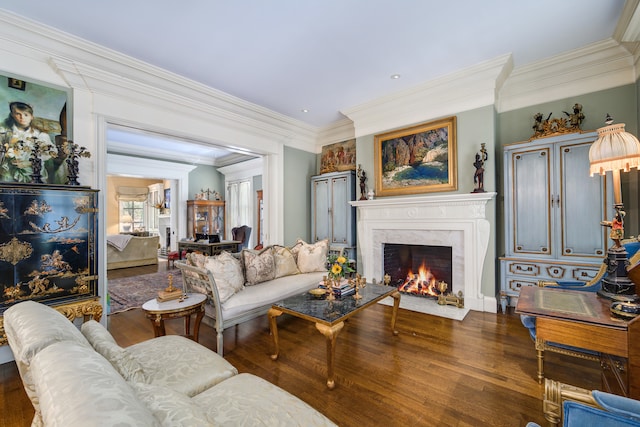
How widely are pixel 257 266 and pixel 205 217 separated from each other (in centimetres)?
573

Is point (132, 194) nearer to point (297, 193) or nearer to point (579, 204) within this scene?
point (297, 193)

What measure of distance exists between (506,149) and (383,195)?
1751 mm

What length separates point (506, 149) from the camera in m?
3.46

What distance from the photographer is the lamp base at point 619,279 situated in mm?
1712

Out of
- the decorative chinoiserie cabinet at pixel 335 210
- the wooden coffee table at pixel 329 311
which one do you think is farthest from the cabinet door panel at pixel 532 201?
the decorative chinoiserie cabinet at pixel 335 210

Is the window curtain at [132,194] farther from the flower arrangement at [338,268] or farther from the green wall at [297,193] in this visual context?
the flower arrangement at [338,268]

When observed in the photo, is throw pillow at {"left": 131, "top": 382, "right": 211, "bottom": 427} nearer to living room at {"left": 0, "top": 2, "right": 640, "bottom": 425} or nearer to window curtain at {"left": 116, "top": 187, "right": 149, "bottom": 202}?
living room at {"left": 0, "top": 2, "right": 640, "bottom": 425}

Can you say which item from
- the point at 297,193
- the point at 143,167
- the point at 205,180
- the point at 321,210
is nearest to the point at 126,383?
the point at 321,210

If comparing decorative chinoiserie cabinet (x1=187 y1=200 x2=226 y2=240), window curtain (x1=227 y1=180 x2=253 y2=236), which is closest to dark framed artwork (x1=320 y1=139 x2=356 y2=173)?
window curtain (x1=227 y1=180 x2=253 y2=236)

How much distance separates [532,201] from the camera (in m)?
3.32

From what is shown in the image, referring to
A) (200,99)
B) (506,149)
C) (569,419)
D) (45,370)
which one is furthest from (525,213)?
(200,99)

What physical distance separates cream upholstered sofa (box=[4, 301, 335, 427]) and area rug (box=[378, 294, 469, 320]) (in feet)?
9.13

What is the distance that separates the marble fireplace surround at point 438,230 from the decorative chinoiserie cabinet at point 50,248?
350 cm

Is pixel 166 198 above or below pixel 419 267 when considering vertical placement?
above
